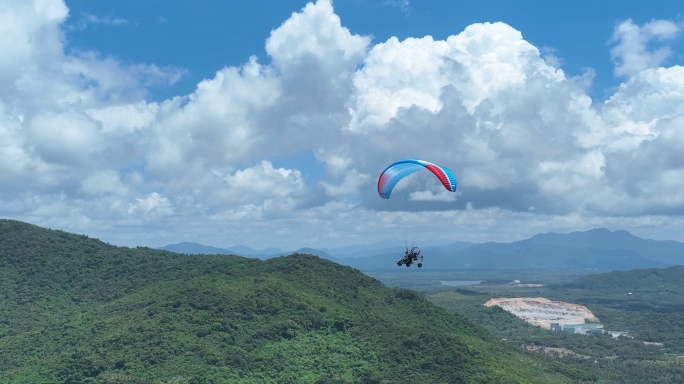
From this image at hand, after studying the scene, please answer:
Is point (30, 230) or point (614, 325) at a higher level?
point (30, 230)

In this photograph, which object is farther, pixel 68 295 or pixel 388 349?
pixel 68 295

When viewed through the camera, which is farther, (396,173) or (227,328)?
(227,328)

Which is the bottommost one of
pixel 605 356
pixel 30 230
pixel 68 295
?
pixel 605 356

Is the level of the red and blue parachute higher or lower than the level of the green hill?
higher

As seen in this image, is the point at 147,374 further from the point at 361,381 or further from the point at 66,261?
the point at 66,261

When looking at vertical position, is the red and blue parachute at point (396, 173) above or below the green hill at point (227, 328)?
above

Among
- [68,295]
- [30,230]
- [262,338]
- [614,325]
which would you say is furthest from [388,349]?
[614,325]

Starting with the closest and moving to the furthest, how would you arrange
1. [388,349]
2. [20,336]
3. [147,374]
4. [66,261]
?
1. [147,374]
2. [388,349]
3. [20,336]
4. [66,261]

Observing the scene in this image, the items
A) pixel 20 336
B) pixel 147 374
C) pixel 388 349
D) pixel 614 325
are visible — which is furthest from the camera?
pixel 614 325
